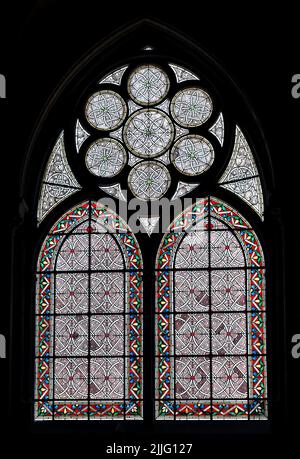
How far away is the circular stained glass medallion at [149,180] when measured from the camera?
462 inches

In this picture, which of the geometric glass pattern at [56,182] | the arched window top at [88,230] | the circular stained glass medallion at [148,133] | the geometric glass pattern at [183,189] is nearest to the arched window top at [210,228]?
the geometric glass pattern at [183,189]

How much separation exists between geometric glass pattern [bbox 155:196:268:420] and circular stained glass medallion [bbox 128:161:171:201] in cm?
36

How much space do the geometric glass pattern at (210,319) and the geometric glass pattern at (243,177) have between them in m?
0.20

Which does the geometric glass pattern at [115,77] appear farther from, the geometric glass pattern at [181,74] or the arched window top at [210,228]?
the arched window top at [210,228]

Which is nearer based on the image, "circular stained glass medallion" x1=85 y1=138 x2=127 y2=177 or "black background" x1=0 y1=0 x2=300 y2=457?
"black background" x1=0 y1=0 x2=300 y2=457

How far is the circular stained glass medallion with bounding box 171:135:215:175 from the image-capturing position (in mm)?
11789

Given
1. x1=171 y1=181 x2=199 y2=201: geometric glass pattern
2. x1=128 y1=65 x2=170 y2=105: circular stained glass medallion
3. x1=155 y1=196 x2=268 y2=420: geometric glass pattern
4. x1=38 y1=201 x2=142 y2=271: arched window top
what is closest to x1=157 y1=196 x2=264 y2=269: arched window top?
x1=155 y1=196 x2=268 y2=420: geometric glass pattern

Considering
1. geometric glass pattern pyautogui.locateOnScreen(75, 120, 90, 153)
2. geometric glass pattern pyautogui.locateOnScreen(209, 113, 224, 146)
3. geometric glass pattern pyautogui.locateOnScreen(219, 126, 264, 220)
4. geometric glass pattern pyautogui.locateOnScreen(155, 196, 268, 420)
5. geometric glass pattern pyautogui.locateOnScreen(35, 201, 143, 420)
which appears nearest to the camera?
geometric glass pattern pyautogui.locateOnScreen(155, 196, 268, 420)

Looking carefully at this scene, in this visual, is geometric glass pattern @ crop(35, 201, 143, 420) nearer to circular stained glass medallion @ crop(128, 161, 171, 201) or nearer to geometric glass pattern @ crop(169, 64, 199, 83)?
circular stained glass medallion @ crop(128, 161, 171, 201)

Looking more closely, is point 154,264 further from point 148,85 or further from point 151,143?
point 148,85

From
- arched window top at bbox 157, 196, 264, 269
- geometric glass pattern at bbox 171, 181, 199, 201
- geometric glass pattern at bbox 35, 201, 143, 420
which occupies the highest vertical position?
geometric glass pattern at bbox 171, 181, 199, 201

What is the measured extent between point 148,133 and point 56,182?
106 cm
